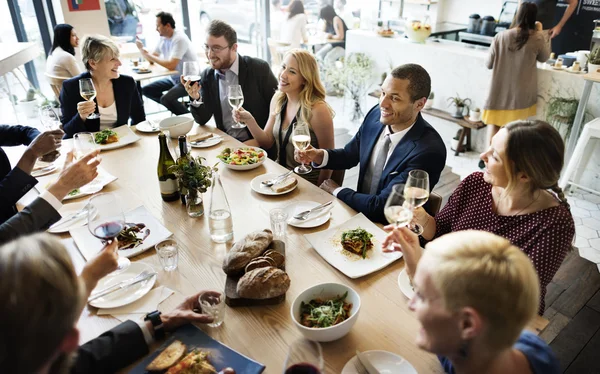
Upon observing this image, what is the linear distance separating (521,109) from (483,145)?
2.49 feet

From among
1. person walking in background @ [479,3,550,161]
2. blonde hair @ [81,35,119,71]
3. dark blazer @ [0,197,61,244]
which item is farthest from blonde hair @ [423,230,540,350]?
person walking in background @ [479,3,550,161]

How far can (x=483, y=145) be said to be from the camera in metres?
4.86

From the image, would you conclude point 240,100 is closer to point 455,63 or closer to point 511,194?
point 511,194

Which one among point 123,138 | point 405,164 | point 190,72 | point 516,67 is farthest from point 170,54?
point 405,164

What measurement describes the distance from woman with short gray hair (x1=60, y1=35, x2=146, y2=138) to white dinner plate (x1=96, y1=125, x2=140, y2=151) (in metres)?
0.19

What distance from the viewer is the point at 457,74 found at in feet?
15.6

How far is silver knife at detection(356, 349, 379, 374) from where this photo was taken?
3.46ft

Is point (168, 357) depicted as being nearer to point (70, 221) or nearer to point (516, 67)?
point (70, 221)

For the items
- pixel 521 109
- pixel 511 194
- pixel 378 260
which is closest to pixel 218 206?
pixel 378 260

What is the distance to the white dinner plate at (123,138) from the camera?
2.49 meters

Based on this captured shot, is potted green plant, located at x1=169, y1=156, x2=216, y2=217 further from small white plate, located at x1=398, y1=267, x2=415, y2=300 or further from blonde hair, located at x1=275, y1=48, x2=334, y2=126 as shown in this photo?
blonde hair, located at x1=275, y1=48, x2=334, y2=126

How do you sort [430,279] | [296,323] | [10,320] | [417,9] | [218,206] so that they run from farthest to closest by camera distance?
1. [417,9]
2. [218,206]
3. [296,323]
4. [430,279]
5. [10,320]

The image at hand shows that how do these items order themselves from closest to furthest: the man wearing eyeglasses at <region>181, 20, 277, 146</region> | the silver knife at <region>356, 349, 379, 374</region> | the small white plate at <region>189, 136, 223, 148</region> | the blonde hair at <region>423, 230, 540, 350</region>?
the blonde hair at <region>423, 230, 540, 350</region> < the silver knife at <region>356, 349, 379, 374</region> < the small white plate at <region>189, 136, 223, 148</region> < the man wearing eyeglasses at <region>181, 20, 277, 146</region>

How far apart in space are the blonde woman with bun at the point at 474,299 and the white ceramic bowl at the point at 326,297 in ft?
0.89
